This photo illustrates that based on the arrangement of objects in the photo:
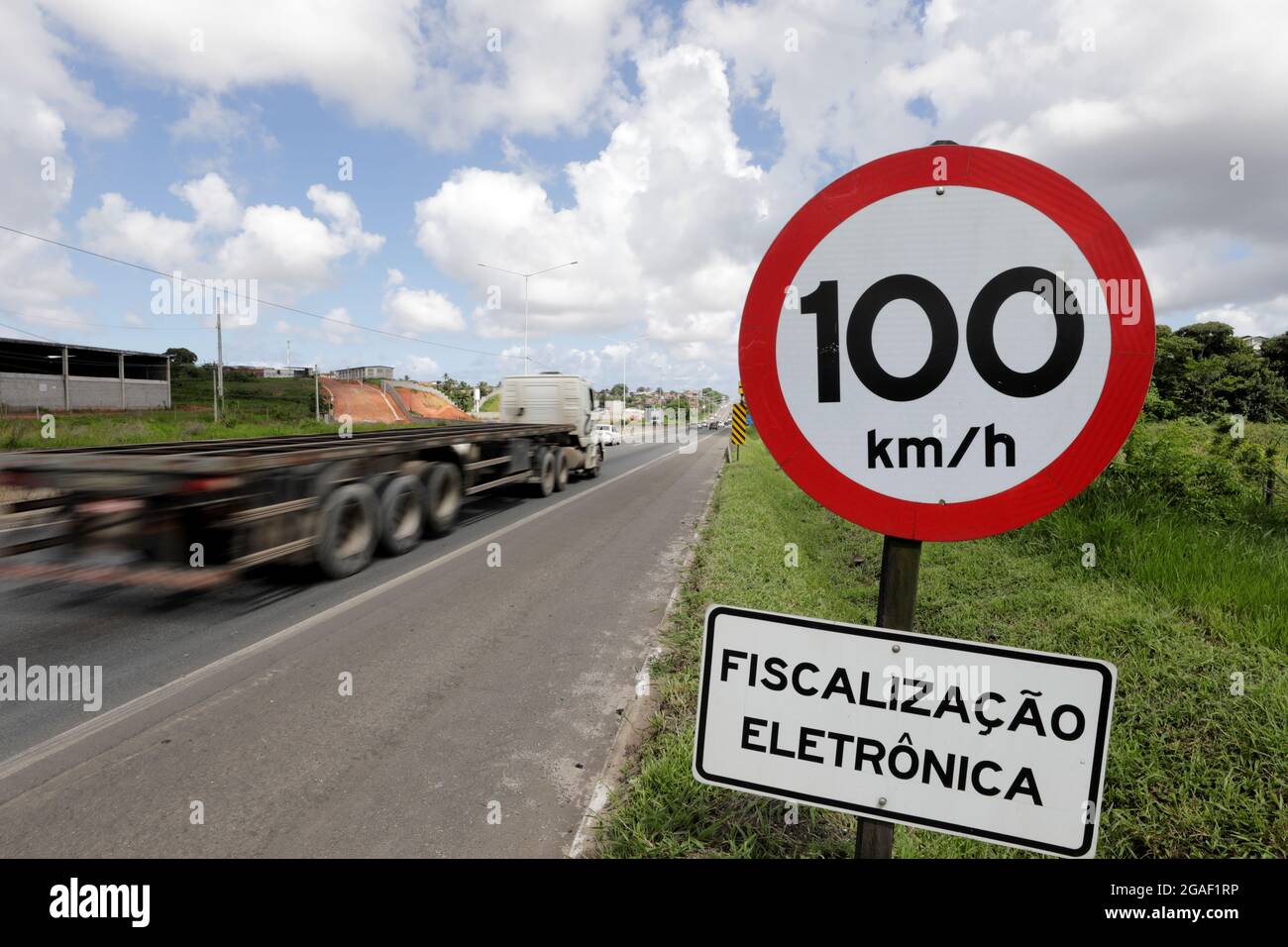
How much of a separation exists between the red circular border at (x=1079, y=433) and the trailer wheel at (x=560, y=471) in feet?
41.0

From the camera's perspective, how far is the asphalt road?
2.66 m

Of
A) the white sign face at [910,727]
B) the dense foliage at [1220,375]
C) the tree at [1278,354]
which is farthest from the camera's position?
the tree at [1278,354]

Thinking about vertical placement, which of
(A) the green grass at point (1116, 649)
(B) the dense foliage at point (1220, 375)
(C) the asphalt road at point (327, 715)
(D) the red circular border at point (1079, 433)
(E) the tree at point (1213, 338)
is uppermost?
(E) the tree at point (1213, 338)

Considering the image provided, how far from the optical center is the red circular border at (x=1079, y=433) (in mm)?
1025

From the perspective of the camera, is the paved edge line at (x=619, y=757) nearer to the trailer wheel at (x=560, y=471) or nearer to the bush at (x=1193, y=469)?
the bush at (x=1193, y=469)

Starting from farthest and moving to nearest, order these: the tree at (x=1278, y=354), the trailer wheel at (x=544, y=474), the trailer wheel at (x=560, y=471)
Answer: the tree at (x=1278, y=354) < the trailer wheel at (x=560, y=471) < the trailer wheel at (x=544, y=474)

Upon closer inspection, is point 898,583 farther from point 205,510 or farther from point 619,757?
point 205,510

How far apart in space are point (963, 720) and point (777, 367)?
688 mm

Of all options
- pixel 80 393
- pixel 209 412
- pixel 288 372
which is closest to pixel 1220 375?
pixel 209 412

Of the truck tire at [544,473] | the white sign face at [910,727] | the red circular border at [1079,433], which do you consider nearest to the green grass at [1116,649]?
the white sign face at [910,727]

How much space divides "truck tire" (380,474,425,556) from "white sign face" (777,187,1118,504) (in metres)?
6.97

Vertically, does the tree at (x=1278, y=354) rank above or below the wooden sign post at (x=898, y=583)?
above

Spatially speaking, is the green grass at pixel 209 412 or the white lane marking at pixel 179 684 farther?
the green grass at pixel 209 412
